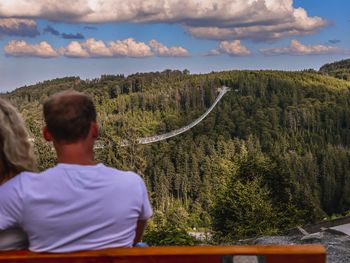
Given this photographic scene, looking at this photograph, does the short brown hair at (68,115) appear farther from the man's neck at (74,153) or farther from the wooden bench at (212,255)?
the wooden bench at (212,255)

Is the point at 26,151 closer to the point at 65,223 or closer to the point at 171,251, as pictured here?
the point at 65,223

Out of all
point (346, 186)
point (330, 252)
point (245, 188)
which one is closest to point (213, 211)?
point (245, 188)

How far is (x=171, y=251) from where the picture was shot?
2350mm

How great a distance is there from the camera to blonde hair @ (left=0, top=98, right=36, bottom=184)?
260 cm

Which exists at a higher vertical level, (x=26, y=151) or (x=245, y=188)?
(x=26, y=151)

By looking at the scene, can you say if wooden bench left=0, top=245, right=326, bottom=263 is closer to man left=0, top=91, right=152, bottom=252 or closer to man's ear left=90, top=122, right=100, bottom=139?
man left=0, top=91, right=152, bottom=252

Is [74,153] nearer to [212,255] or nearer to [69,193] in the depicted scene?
[69,193]

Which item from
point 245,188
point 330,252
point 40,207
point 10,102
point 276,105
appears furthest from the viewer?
point 276,105

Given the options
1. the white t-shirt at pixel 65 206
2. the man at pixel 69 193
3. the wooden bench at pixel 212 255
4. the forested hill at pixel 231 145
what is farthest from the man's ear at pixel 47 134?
the forested hill at pixel 231 145

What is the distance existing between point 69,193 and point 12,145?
33 cm

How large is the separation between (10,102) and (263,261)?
122 cm

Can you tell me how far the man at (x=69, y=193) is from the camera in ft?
8.19

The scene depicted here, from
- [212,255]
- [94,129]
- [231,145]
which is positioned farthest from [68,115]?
[231,145]

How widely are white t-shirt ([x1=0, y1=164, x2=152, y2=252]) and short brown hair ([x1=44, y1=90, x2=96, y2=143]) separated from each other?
0.42 feet
